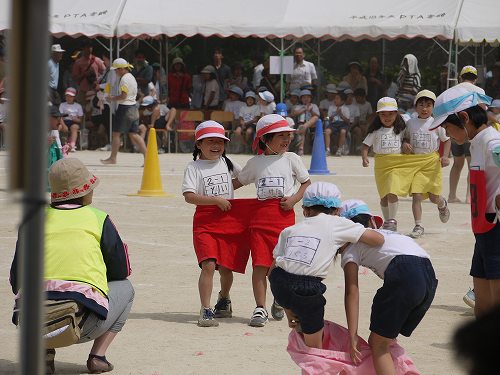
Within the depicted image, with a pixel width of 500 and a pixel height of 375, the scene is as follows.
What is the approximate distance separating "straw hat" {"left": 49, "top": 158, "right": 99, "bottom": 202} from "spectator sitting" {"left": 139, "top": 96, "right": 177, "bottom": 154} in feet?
63.7

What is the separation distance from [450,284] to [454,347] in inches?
292

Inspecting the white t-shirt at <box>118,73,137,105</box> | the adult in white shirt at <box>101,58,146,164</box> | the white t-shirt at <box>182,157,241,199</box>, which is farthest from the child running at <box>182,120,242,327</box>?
the white t-shirt at <box>118,73,137,105</box>

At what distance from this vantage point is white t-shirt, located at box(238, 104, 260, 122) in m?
25.3

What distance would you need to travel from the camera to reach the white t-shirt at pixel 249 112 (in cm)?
2534

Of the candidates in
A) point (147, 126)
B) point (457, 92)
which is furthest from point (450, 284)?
point (147, 126)

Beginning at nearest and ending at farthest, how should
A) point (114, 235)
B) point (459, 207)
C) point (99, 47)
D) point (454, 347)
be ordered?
point (454, 347) → point (114, 235) → point (459, 207) → point (99, 47)

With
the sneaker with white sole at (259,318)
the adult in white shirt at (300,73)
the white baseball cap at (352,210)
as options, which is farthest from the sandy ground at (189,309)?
the adult in white shirt at (300,73)

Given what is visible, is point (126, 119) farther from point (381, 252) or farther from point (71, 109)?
point (381, 252)

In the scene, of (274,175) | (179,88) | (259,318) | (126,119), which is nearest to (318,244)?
(259,318)

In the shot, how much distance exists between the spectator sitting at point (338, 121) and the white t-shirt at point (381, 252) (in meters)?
19.3

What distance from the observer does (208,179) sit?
314 inches

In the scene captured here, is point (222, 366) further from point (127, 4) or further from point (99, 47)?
point (99, 47)

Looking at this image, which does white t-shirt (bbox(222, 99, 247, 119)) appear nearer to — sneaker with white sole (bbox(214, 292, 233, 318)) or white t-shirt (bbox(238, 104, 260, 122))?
white t-shirt (bbox(238, 104, 260, 122))

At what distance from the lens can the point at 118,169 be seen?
66.3 feet
